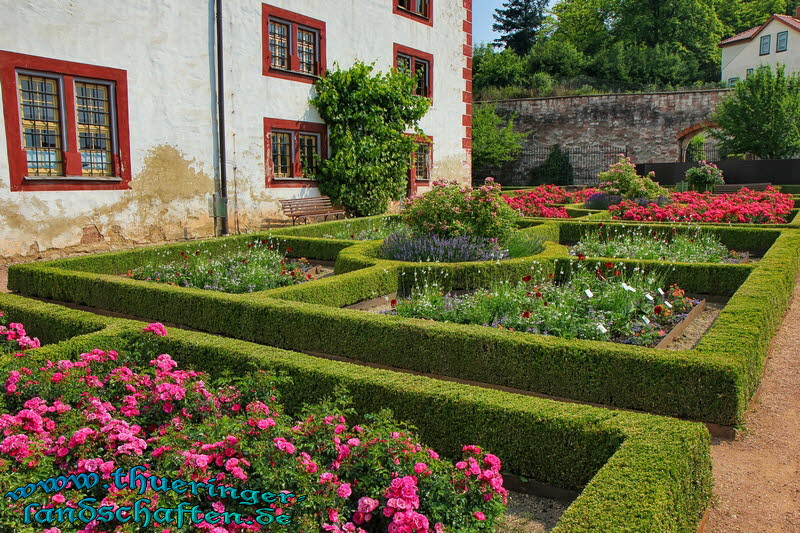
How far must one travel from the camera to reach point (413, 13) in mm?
17906

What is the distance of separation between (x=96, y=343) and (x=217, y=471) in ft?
8.64

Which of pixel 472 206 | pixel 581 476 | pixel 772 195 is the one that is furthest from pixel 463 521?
pixel 772 195

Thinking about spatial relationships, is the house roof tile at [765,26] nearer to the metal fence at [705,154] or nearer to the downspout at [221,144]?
the metal fence at [705,154]

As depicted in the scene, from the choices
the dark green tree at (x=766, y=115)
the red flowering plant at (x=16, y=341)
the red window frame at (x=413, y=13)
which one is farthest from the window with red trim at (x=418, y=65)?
the dark green tree at (x=766, y=115)

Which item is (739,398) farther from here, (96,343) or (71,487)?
(96,343)

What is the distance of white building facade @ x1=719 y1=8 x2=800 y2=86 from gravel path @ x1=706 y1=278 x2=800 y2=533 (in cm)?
4044

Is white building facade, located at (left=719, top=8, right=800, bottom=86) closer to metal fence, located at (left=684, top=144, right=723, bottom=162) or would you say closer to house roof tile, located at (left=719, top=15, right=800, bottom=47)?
house roof tile, located at (left=719, top=15, right=800, bottom=47)

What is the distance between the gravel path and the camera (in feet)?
10.8

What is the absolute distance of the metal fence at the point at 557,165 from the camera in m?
29.1

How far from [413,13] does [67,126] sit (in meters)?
10.1

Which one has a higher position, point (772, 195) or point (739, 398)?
point (772, 195)

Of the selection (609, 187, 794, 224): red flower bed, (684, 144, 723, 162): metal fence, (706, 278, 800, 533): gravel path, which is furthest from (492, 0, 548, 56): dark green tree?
(706, 278, 800, 533): gravel path

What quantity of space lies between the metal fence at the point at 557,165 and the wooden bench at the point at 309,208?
50.2ft

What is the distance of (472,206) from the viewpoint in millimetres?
9219
